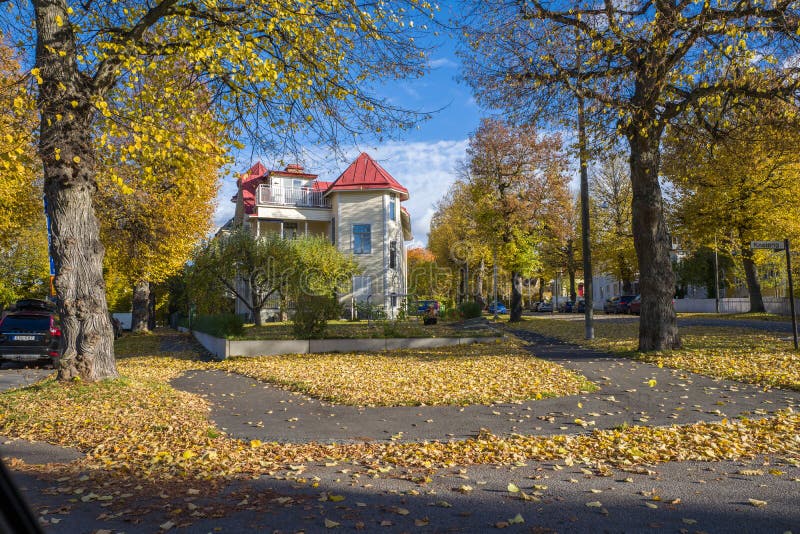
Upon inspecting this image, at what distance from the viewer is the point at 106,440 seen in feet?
21.0

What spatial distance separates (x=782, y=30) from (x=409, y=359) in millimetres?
10839

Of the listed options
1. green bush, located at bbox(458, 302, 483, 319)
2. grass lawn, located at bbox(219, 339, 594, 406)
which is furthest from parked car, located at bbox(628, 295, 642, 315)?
grass lawn, located at bbox(219, 339, 594, 406)

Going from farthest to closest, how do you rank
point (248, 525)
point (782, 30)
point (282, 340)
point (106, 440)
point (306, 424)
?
point (282, 340) → point (782, 30) → point (306, 424) → point (106, 440) → point (248, 525)

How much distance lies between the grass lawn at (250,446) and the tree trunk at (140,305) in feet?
73.9

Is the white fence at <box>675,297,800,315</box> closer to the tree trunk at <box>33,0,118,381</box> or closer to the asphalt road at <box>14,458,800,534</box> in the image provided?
the asphalt road at <box>14,458,800,534</box>

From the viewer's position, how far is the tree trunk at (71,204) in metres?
8.78

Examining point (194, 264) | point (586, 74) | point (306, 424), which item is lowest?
point (306, 424)

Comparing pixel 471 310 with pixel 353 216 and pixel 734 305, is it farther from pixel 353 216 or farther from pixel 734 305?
pixel 734 305

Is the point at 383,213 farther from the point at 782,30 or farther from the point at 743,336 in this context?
the point at 782,30

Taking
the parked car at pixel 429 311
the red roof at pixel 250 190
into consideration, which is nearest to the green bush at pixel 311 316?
the parked car at pixel 429 311

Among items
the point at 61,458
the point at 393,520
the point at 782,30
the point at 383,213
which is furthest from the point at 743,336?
the point at 383,213

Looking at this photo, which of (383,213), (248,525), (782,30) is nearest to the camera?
(248,525)

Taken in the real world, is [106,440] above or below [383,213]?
below

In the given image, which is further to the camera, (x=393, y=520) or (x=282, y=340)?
(x=282, y=340)
